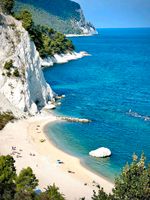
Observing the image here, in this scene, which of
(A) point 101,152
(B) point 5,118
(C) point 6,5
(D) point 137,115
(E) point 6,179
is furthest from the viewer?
(C) point 6,5

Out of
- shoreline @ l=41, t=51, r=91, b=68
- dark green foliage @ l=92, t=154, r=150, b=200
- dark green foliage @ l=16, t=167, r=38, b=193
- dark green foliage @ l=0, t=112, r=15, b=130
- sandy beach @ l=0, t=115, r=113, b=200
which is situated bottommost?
shoreline @ l=41, t=51, r=91, b=68

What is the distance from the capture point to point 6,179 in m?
44.2

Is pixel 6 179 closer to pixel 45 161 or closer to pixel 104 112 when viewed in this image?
pixel 45 161

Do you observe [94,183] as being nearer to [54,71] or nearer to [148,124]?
[148,124]

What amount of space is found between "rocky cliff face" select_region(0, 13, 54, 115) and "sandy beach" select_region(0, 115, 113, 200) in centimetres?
575

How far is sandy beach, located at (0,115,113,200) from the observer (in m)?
54.6

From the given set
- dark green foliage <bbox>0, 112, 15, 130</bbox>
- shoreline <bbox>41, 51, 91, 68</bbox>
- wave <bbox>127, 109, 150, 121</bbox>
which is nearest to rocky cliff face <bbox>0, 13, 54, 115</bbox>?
dark green foliage <bbox>0, 112, 15, 130</bbox>

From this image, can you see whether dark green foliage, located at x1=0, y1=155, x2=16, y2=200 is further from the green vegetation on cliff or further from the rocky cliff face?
the rocky cliff face

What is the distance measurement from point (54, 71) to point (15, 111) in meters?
70.8

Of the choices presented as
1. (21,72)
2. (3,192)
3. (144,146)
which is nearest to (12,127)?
(21,72)

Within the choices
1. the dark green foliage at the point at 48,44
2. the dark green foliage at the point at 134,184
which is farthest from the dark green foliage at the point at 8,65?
the dark green foliage at the point at 48,44

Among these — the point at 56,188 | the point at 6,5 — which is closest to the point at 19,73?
the point at 6,5

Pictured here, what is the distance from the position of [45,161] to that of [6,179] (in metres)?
17.9

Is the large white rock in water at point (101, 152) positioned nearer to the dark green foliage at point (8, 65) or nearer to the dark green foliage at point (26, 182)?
the dark green foliage at point (26, 182)
